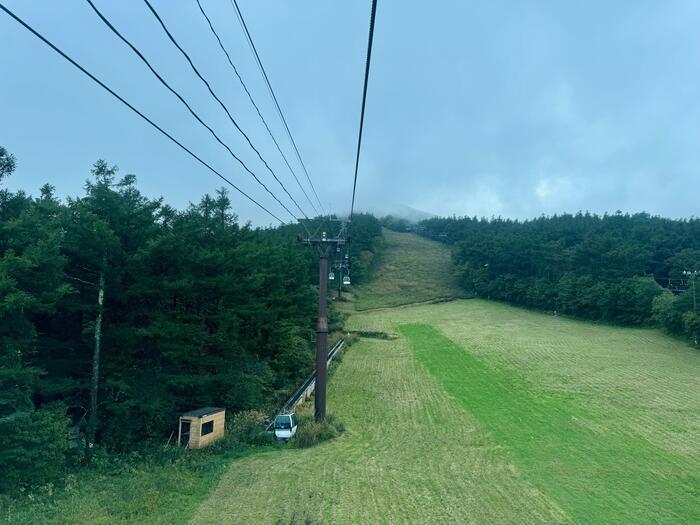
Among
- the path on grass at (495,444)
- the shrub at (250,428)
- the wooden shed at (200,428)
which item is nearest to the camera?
the path on grass at (495,444)

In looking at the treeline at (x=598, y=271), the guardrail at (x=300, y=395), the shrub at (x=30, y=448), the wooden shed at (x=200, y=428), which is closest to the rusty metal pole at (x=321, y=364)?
the guardrail at (x=300, y=395)

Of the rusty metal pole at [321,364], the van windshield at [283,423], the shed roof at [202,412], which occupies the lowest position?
the van windshield at [283,423]

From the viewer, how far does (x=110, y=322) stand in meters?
22.9

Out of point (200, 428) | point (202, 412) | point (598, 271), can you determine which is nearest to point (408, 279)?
point (598, 271)

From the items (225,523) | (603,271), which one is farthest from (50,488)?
(603,271)

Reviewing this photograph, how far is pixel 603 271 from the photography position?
7500 cm

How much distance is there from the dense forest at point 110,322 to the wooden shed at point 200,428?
1721 mm

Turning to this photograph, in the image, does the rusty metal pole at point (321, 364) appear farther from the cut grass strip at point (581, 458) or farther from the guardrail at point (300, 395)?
the cut grass strip at point (581, 458)

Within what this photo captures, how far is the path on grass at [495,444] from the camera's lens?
47.5 ft

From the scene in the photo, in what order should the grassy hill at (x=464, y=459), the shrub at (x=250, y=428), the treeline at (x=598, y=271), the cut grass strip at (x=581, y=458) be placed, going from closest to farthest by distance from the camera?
the grassy hill at (x=464, y=459) < the cut grass strip at (x=581, y=458) < the shrub at (x=250, y=428) < the treeline at (x=598, y=271)

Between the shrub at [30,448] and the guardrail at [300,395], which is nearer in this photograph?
the shrub at [30,448]

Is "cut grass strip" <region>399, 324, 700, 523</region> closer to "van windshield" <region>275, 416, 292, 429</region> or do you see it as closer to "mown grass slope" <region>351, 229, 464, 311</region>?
"van windshield" <region>275, 416, 292, 429</region>

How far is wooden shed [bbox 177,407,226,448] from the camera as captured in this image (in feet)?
69.7

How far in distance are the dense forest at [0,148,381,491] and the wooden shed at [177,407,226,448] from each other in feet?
5.64
